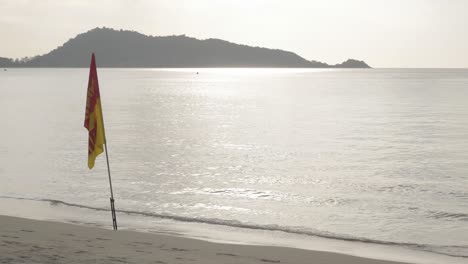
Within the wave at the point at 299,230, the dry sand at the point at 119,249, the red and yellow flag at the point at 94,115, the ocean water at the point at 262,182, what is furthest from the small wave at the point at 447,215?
the red and yellow flag at the point at 94,115

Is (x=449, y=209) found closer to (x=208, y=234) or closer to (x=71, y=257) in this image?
(x=208, y=234)

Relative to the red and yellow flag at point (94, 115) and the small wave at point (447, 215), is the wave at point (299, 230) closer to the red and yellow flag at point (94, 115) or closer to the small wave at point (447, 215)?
the small wave at point (447, 215)

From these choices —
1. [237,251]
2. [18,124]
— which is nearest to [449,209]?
[237,251]

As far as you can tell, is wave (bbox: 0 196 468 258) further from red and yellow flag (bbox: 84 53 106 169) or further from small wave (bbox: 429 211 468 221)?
red and yellow flag (bbox: 84 53 106 169)

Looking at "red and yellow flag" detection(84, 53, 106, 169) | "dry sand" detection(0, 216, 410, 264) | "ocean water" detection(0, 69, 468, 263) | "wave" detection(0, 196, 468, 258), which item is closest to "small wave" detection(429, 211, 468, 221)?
"ocean water" detection(0, 69, 468, 263)

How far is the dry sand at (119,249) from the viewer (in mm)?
11359

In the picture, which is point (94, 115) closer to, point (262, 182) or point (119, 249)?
point (119, 249)

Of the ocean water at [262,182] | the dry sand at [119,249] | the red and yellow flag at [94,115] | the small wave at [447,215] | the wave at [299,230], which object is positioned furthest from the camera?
the small wave at [447,215]

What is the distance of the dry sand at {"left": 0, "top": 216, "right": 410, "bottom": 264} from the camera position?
11359 millimetres

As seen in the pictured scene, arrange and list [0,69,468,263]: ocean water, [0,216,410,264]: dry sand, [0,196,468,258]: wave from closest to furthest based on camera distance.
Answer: [0,216,410,264]: dry sand
[0,196,468,258]: wave
[0,69,468,263]: ocean water

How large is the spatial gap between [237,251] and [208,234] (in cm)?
350

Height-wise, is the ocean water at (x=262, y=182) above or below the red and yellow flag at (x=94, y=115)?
below

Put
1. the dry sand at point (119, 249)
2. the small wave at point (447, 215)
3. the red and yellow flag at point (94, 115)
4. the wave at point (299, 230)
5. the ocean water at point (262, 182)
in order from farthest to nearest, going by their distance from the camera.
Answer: the small wave at point (447, 215)
the ocean water at point (262, 182)
the wave at point (299, 230)
the red and yellow flag at point (94, 115)
the dry sand at point (119, 249)

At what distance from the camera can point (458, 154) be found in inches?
1385
